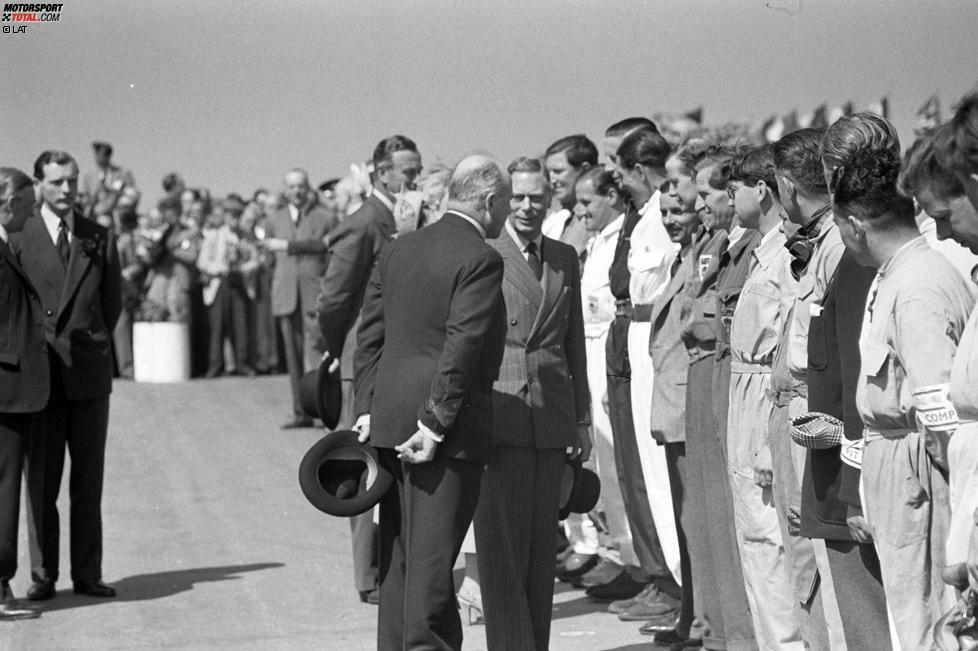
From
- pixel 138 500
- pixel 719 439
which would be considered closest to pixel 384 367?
pixel 719 439

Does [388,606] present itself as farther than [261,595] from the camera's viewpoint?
No

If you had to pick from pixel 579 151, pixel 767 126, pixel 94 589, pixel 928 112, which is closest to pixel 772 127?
pixel 767 126

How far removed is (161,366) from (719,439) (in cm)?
1304

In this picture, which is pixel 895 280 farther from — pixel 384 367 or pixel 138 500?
pixel 138 500

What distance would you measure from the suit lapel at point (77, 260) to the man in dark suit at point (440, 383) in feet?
10.4

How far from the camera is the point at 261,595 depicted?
8.48 m

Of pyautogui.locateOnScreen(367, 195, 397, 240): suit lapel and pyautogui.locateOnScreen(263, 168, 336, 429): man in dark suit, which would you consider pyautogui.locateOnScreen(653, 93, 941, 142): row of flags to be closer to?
pyautogui.locateOnScreen(263, 168, 336, 429): man in dark suit

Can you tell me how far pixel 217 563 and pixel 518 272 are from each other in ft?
12.4

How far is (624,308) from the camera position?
7879 mm

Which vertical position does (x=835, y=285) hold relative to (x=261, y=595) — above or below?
above

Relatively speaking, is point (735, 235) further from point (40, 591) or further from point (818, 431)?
point (40, 591)

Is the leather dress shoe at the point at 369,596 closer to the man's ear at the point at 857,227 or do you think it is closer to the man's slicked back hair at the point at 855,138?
the man's slicked back hair at the point at 855,138

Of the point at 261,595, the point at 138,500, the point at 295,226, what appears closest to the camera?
the point at 261,595

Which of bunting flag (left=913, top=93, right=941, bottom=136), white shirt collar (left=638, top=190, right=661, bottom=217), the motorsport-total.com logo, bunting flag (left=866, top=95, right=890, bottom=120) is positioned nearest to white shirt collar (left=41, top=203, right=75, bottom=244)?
the motorsport-total.com logo
